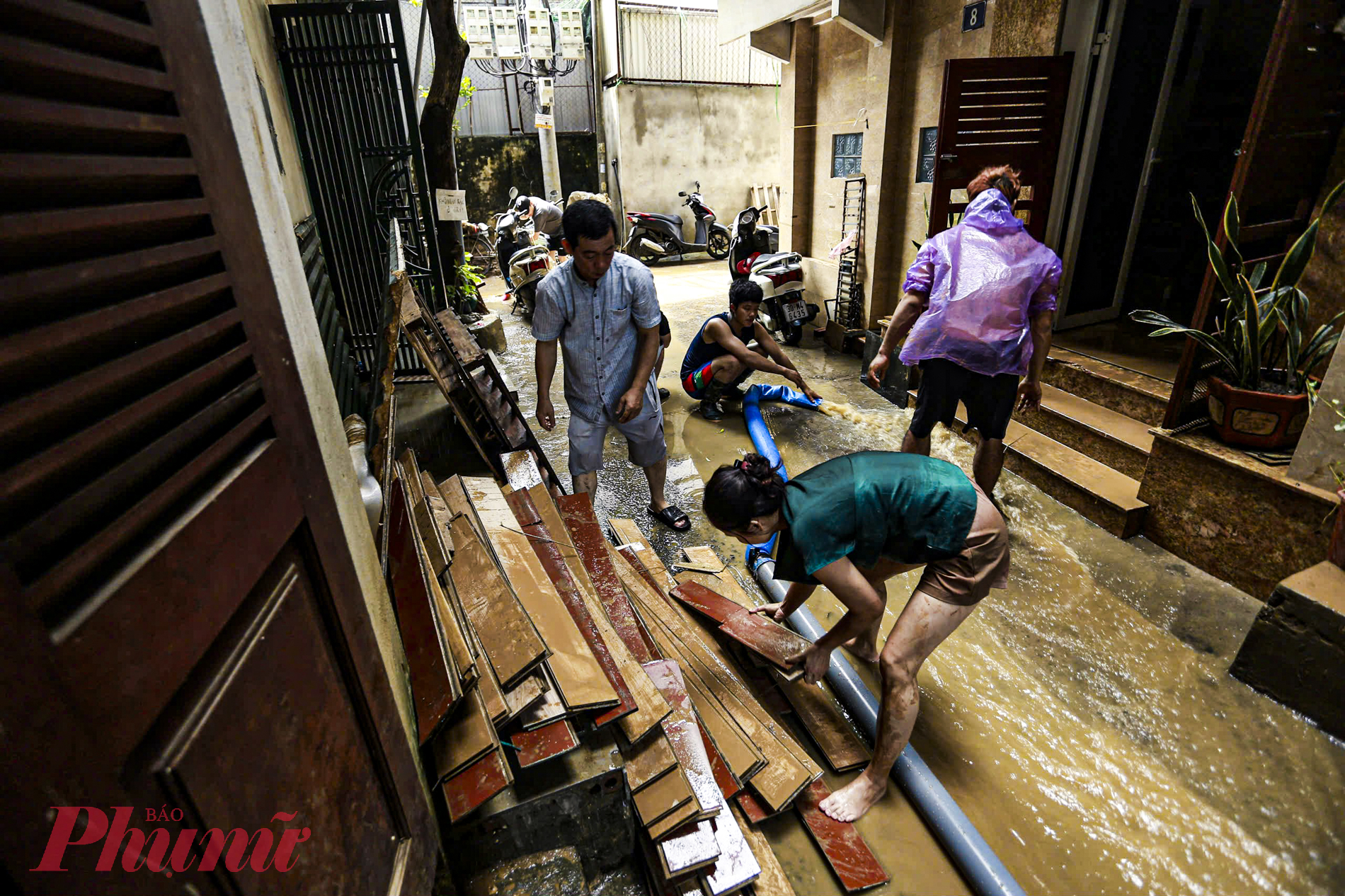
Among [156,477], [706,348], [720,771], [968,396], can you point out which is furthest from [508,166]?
[156,477]

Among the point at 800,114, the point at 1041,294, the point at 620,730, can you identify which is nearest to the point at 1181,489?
the point at 1041,294

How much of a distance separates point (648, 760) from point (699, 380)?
12.3 feet

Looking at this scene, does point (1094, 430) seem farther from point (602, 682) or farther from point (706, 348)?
point (602, 682)

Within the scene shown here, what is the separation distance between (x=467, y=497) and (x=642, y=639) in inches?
41.7

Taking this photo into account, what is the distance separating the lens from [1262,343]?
3.22 m

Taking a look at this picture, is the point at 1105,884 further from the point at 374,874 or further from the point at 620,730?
the point at 374,874

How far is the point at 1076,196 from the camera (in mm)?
5145

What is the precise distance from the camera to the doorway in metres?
4.82

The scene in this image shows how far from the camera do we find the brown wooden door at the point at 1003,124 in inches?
184

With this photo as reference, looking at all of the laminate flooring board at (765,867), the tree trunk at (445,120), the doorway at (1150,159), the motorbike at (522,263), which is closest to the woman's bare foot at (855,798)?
the laminate flooring board at (765,867)

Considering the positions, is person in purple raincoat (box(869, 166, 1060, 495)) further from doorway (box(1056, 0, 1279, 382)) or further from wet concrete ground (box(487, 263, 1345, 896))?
doorway (box(1056, 0, 1279, 382))

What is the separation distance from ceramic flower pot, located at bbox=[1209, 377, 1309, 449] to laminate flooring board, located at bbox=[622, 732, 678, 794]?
3409 millimetres

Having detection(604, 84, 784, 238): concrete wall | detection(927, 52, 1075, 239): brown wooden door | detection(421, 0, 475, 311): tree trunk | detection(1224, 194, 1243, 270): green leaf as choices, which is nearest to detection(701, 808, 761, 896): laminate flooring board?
detection(1224, 194, 1243, 270): green leaf

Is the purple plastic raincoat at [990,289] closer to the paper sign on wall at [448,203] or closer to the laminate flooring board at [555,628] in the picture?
the laminate flooring board at [555,628]
